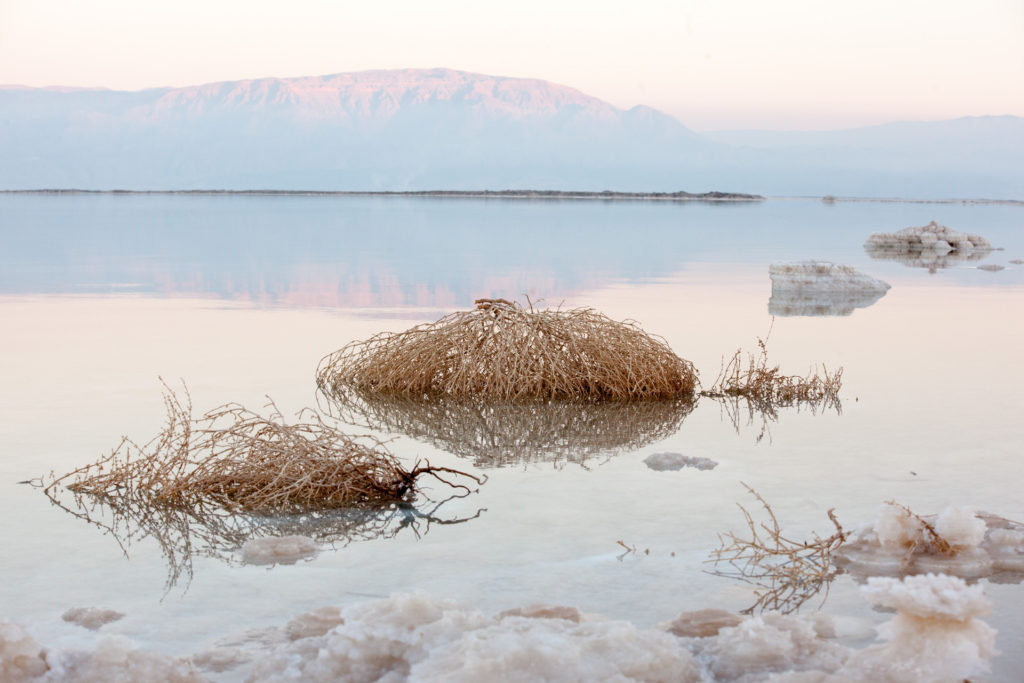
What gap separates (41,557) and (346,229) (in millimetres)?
44947

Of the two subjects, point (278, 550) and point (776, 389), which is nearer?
point (278, 550)

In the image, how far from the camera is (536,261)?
106ft

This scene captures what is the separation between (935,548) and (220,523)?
3.87 m

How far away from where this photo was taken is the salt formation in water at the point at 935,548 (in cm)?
555

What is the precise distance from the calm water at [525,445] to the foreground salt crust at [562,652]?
12.1 inches

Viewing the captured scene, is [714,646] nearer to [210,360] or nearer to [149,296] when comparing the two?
[210,360]

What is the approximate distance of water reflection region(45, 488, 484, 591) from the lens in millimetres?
6047

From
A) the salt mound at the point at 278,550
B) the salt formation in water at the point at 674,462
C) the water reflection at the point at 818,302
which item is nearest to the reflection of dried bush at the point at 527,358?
the salt formation in water at the point at 674,462

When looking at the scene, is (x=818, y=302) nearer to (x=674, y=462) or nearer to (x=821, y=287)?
(x=821, y=287)

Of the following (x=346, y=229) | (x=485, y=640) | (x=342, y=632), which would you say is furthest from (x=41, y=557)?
(x=346, y=229)

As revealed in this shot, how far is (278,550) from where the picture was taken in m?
5.86

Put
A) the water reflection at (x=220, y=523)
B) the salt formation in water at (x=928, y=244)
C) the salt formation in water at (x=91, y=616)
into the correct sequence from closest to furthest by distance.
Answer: the salt formation in water at (x=91, y=616) < the water reflection at (x=220, y=523) < the salt formation in water at (x=928, y=244)

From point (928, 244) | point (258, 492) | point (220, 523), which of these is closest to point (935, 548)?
point (258, 492)

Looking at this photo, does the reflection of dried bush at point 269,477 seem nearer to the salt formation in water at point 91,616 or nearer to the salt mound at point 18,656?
the salt formation in water at point 91,616
